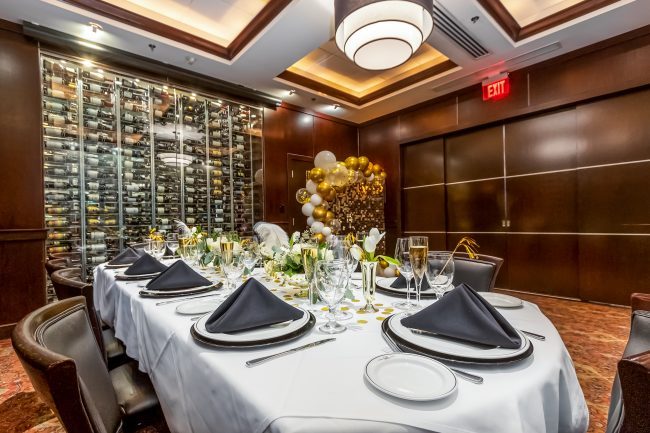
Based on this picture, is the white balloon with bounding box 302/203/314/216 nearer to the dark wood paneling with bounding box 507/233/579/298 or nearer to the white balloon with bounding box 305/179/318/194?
the white balloon with bounding box 305/179/318/194

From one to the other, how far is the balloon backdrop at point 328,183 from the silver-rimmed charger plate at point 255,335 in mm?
4109

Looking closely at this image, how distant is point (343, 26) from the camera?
2543 mm

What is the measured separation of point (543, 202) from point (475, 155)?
1177 millimetres

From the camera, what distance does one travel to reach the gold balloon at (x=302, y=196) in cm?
556

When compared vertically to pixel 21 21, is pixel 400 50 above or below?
below

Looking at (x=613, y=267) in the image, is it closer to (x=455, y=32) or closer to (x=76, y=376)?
(x=455, y=32)

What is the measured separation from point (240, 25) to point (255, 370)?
4.19 m

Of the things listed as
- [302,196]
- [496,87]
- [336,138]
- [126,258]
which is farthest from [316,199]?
[126,258]

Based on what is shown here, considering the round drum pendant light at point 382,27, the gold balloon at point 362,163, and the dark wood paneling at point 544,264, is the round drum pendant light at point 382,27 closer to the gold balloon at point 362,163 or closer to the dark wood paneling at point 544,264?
the gold balloon at point 362,163

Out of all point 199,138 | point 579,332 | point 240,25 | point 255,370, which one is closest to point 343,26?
point 240,25

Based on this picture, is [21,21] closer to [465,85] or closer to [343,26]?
[343,26]

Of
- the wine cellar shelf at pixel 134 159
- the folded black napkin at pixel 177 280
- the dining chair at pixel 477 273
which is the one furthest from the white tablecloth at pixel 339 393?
the wine cellar shelf at pixel 134 159

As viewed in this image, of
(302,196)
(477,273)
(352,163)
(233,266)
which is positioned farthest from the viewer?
(302,196)

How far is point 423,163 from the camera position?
18.8ft
